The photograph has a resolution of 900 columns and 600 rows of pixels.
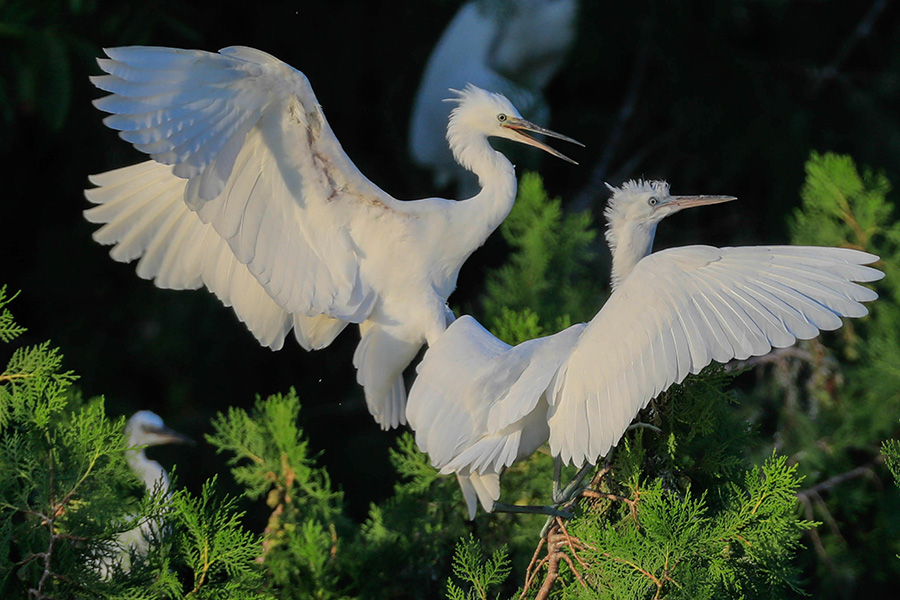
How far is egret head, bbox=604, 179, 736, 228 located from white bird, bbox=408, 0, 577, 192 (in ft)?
5.31

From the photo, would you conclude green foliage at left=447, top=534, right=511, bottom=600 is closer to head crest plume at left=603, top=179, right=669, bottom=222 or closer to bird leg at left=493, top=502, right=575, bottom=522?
bird leg at left=493, top=502, right=575, bottom=522

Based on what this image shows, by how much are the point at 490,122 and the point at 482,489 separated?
0.64m

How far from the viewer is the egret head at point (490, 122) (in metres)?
2.11

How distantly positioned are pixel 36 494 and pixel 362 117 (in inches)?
104

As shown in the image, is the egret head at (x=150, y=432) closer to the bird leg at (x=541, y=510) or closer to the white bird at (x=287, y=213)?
the white bird at (x=287, y=213)

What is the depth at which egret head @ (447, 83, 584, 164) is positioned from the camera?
2107mm

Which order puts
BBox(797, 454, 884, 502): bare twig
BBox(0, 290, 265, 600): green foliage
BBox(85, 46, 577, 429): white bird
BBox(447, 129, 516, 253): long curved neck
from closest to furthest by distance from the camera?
BBox(0, 290, 265, 600): green foliage < BBox(85, 46, 577, 429): white bird < BBox(447, 129, 516, 253): long curved neck < BBox(797, 454, 884, 502): bare twig

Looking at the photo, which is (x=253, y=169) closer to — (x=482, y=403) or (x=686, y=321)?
(x=482, y=403)

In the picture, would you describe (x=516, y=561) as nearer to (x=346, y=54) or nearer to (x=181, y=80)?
(x=181, y=80)

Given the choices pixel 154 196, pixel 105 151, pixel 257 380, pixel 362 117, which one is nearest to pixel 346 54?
pixel 362 117

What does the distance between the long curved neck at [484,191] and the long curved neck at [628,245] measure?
0.21m

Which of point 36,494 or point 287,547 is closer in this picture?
point 36,494

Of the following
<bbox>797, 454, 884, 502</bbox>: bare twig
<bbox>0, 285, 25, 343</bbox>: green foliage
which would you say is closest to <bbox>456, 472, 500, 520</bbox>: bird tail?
<bbox>0, 285, 25, 343</bbox>: green foliage

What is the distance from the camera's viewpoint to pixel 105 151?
368 cm
